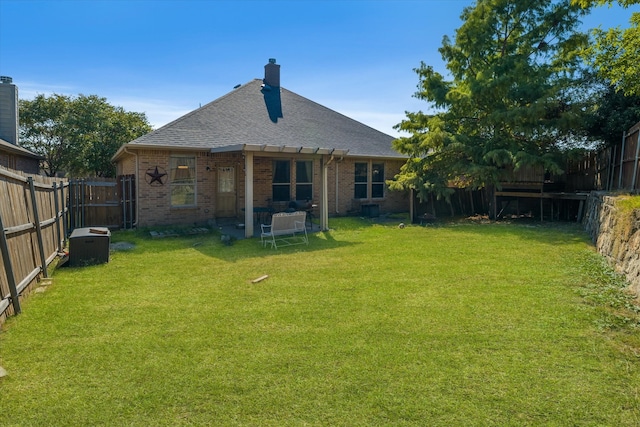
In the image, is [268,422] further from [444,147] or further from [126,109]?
[126,109]

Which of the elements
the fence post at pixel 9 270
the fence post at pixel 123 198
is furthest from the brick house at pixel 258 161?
the fence post at pixel 9 270

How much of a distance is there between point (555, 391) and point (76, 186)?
42.5ft

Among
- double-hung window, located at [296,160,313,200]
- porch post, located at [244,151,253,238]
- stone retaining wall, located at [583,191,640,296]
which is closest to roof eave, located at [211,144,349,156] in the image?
porch post, located at [244,151,253,238]

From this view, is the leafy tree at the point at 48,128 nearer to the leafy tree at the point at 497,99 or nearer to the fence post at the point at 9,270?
the leafy tree at the point at 497,99

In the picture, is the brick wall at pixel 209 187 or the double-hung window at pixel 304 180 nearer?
the brick wall at pixel 209 187

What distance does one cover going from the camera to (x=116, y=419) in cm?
274

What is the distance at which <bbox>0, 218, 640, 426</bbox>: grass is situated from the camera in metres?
2.86

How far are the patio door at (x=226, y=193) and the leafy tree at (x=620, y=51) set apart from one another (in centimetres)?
1098

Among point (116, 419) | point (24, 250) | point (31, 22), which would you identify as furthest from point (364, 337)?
point (31, 22)

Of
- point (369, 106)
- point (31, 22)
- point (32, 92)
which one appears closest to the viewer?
point (31, 22)

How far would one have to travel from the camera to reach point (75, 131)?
963 inches

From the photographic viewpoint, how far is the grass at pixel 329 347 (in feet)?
9.37

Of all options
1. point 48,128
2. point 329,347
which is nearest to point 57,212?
point 329,347

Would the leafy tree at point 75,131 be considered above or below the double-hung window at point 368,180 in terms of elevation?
above
